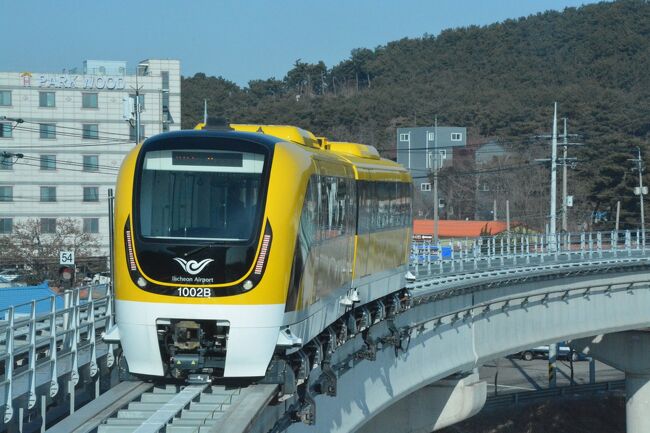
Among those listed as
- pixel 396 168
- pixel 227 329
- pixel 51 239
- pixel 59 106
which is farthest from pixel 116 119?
pixel 227 329

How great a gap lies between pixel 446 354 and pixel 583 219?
55.3 meters

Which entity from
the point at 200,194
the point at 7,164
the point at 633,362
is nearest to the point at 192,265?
the point at 200,194

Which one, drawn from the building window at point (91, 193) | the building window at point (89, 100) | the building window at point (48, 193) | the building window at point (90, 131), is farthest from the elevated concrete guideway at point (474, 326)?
the building window at point (89, 100)

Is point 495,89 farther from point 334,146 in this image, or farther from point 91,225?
point 334,146

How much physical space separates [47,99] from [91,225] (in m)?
7.86

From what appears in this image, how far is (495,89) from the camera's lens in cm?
14338

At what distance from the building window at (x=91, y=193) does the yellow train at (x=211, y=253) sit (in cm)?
5389

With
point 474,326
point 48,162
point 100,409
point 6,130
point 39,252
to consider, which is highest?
point 6,130

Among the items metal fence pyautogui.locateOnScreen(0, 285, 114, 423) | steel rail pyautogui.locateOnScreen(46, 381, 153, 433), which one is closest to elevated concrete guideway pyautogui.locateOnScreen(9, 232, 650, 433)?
steel rail pyautogui.locateOnScreen(46, 381, 153, 433)

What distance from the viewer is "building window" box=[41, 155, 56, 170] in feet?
216

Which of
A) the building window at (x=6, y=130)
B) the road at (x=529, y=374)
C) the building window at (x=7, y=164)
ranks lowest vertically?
the road at (x=529, y=374)

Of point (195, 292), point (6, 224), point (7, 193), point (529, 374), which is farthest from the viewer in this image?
point (7, 193)

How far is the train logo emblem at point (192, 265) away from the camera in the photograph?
12.3 meters

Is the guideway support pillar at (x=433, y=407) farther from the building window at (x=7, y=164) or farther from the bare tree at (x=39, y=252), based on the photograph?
the building window at (x=7, y=164)
